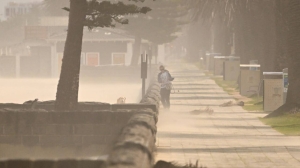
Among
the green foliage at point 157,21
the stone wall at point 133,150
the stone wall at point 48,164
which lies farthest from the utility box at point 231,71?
the stone wall at point 48,164

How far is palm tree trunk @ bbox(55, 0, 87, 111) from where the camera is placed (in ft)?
72.2

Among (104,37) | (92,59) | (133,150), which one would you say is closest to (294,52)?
(133,150)

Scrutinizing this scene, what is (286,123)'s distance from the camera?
2608 centimetres

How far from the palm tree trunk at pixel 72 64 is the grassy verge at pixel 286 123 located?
5534 millimetres

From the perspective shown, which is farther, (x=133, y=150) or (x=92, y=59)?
Answer: (x=92, y=59)

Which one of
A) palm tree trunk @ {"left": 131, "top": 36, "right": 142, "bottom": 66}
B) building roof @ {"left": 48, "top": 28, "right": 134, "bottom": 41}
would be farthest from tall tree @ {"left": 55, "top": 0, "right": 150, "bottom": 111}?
Result: building roof @ {"left": 48, "top": 28, "right": 134, "bottom": 41}

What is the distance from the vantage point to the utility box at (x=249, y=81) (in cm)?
4319

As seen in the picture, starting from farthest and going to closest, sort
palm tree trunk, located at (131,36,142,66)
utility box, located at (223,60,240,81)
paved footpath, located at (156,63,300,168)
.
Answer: palm tree trunk, located at (131,36,142,66), utility box, located at (223,60,240,81), paved footpath, located at (156,63,300,168)

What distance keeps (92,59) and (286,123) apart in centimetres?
6873

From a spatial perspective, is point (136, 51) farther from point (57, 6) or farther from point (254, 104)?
point (254, 104)

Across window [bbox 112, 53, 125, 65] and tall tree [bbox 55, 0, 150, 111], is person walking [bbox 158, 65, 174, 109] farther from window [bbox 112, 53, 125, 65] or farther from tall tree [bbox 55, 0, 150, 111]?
window [bbox 112, 53, 125, 65]

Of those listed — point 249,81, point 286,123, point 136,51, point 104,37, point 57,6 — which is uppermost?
point 57,6

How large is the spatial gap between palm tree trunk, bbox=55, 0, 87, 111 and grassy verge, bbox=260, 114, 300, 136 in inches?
218

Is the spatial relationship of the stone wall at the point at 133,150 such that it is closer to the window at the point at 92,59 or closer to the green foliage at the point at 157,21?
the green foliage at the point at 157,21
